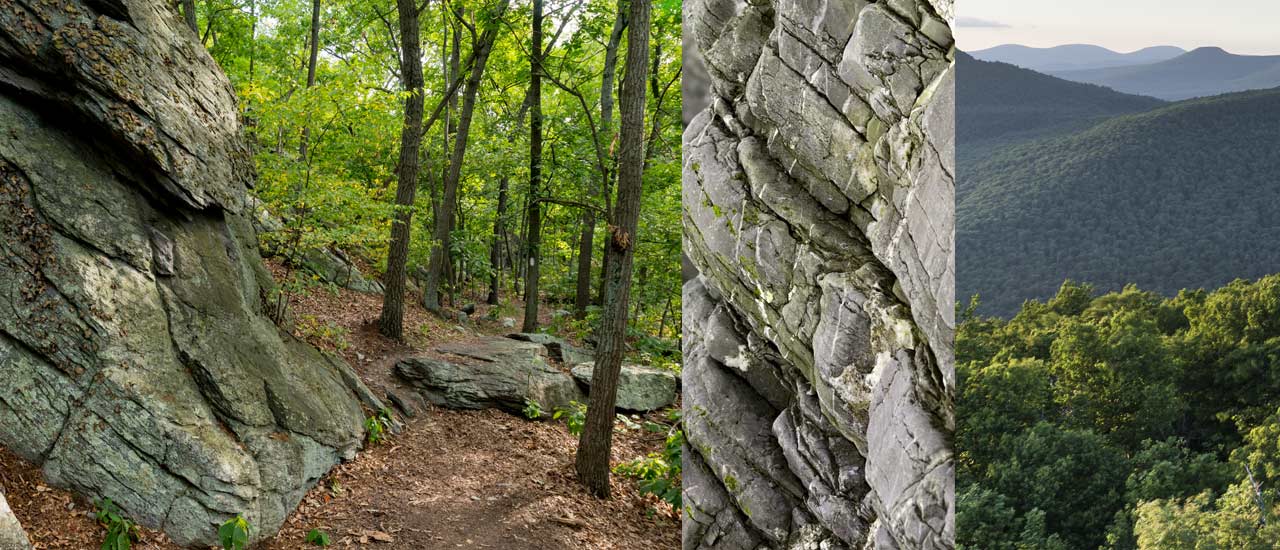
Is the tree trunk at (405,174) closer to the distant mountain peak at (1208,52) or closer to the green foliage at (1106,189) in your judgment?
the green foliage at (1106,189)

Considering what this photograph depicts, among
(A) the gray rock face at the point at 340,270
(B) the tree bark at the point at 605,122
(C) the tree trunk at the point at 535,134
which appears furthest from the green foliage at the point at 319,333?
(B) the tree bark at the point at 605,122

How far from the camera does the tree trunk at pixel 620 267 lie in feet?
17.2

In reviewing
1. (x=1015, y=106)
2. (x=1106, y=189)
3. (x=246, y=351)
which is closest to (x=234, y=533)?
(x=246, y=351)

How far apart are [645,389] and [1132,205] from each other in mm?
5376

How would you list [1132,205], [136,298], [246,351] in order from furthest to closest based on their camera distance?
1. [246,351]
2. [136,298]
3. [1132,205]

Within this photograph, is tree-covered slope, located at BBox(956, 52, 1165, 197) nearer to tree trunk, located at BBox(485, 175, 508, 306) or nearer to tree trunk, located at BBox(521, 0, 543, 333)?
tree trunk, located at BBox(521, 0, 543, 333)

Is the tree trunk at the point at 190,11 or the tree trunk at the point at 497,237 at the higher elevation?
the tree trunk at the point at 190,11

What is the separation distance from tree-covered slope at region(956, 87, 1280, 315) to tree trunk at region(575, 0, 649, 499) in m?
2.81

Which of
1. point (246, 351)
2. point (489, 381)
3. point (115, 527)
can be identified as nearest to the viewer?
point (115, 527)

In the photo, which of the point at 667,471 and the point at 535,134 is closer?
the point at 667,471

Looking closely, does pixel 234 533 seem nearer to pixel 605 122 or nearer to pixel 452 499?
pixel 452 499

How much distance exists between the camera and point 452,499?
17.8 ft

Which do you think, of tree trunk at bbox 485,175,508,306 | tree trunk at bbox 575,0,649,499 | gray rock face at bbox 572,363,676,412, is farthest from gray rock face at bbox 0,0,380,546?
tree trunk at bbox 485,175,508,306

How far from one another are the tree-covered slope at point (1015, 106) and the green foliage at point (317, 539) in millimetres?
4034
